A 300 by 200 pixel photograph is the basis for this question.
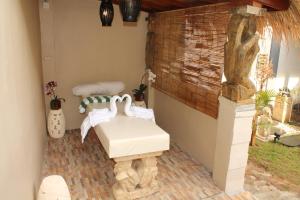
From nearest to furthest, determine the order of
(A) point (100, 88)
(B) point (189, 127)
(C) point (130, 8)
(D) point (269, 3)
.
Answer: (C) point (130, 8), (D) point (269, 3), (B) point (189, 127), (A) point (100, 88)

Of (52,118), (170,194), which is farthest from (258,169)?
(52,118)

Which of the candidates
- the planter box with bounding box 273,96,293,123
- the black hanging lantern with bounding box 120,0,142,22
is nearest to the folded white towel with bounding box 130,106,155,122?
the black hanging lantern with bounding box 120,0,142,22

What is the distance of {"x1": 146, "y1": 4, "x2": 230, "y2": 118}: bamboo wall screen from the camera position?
3092mm

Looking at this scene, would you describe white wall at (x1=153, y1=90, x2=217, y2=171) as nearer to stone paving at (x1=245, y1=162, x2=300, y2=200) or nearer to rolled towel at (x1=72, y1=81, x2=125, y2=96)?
stone paving at (x1=245, y1=162, x2=300, y2=200)

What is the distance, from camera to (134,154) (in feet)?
8.74

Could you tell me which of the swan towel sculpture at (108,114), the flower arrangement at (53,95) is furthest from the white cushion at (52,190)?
the flower arrangement at (53,95)

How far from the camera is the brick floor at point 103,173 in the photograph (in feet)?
9.52

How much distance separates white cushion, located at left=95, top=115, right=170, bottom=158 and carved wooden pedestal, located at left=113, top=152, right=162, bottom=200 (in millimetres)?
85

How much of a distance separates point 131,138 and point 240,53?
1370 millimetres

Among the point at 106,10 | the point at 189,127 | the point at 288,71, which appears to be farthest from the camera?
the point at 288,71

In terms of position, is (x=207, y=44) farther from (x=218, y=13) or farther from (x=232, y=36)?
(x=232, y=36)

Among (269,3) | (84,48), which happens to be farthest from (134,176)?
(84,48)

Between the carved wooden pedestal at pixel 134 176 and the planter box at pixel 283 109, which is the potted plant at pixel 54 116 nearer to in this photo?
the carved wooden pedestal at pixel 134 176

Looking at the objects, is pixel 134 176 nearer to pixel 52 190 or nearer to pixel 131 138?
pixel 131 138
